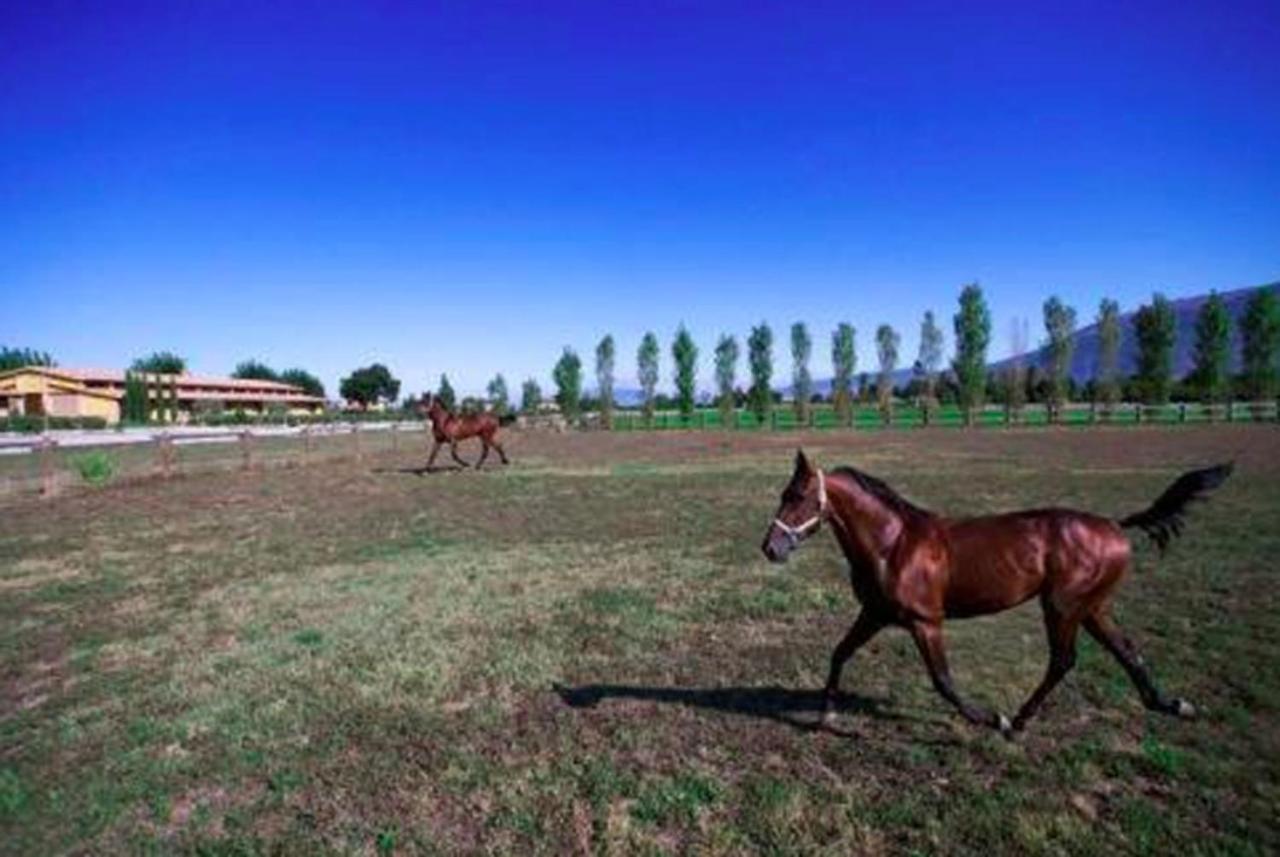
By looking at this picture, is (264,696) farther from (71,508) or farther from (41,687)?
(71,508)

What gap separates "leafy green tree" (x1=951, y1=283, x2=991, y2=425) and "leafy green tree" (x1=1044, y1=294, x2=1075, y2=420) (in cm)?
543

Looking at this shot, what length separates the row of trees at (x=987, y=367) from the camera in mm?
60375

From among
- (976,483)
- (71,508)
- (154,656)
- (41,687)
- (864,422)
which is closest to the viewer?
(41,687)

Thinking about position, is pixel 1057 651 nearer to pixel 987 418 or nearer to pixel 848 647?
pixel 848 647

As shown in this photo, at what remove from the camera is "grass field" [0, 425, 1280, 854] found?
4.45m

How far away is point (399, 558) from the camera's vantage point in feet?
38.7

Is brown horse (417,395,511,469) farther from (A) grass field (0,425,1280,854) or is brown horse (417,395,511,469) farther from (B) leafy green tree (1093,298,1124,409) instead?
(B) leafy green tree (1093,298,1124,409)

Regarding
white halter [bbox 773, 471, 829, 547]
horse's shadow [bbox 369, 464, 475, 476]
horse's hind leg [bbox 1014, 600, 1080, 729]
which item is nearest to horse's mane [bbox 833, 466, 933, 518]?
white halter [bbox 773, 471, 829, 547]

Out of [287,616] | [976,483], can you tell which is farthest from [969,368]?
[287,616]

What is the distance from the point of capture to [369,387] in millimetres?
150375

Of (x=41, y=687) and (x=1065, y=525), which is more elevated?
(x=1065, y=525)

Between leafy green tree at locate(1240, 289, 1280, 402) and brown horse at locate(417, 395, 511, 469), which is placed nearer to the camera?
A: brown horse at locate(417, 395, 511, 469)

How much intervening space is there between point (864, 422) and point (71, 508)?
53625 millimetres

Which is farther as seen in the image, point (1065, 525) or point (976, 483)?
point (976, 483)
